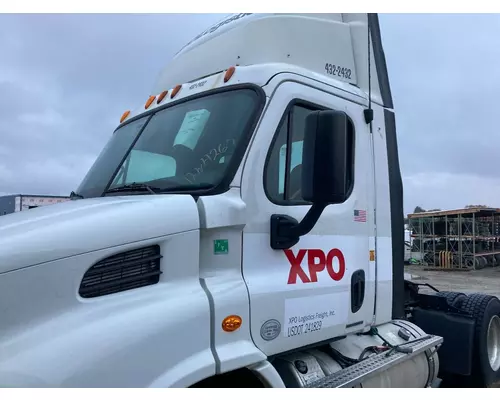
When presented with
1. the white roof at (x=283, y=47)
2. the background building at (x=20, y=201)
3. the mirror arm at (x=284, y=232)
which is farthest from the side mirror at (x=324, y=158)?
the background building at (x=20, y=201)

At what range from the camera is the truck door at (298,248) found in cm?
275

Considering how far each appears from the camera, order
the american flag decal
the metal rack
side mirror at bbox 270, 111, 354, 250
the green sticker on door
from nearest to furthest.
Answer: side mirror at bbox 270, 111, 354, 250 < the green sticker on door < the american flag decal < the metal rack

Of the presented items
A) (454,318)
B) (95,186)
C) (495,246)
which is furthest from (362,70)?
(495,246)

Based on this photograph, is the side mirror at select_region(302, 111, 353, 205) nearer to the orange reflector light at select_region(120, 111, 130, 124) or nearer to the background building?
the orange reflector light at select_region(120, 111, 130, 124)

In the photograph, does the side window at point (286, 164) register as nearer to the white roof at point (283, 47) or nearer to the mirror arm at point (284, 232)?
the mirror arm at point (284, 232)

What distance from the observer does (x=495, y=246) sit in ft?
90.0

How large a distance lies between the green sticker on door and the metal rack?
23.4 m

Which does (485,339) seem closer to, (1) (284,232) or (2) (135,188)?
(1) (284,232)

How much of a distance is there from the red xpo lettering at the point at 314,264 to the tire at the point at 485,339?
2.19 m

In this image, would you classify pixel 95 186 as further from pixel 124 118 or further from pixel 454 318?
pixel 454 318

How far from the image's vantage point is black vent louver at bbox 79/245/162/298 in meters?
2.17

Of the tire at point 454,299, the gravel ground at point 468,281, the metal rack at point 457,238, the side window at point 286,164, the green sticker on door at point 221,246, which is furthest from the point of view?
the metal rack at point 457,238

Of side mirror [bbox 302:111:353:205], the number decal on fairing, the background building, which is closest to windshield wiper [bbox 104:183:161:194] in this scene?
side mirror [bbox 302:111:353:205]

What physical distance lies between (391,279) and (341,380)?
1.16m
